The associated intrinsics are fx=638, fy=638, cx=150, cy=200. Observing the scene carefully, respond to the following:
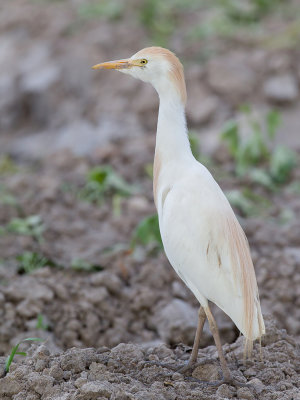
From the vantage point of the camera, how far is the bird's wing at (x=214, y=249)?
317 cm

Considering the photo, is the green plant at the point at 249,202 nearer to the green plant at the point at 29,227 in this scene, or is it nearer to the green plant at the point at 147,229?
the green plant at the point at 147,229

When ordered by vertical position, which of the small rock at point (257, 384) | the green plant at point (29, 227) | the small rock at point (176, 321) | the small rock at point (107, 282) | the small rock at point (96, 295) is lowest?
the small rock at point (176, 321)

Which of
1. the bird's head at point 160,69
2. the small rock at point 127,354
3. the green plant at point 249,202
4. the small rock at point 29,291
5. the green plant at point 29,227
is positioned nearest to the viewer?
the bird's head at point 160,69

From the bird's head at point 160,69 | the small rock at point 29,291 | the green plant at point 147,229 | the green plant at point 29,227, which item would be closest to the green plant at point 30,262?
the small rock at point 29,291

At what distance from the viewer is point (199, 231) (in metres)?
3.17

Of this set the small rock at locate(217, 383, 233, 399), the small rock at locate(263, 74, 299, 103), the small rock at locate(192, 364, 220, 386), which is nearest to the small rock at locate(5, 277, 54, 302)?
the small rock at locate(192, 364, 220, 386)

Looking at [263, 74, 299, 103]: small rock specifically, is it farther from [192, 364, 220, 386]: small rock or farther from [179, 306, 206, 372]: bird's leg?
[192, 364, 220, 386]: small rock

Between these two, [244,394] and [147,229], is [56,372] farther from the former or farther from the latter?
[147,229]

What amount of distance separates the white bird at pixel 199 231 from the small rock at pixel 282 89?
5260 mm

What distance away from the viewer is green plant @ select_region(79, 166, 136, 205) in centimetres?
667

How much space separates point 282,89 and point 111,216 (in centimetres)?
332

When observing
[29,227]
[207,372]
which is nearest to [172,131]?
[207,372]

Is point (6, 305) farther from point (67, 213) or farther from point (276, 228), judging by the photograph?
point (276, 228)

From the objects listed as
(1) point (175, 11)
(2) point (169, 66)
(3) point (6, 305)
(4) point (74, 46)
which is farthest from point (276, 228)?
(1) point (175, 11)
